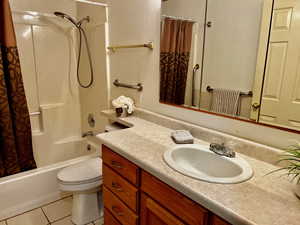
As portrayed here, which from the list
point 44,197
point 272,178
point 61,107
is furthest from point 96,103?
point 272,178

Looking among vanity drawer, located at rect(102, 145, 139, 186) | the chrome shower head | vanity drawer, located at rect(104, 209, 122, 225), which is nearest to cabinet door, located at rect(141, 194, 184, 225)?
vanity drawer, located at rect(102, 145, 139, 186)

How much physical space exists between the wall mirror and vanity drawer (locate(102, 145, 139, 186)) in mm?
623

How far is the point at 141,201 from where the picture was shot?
1150 mm

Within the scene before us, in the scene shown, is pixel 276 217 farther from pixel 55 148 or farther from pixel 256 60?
pixel 55 148

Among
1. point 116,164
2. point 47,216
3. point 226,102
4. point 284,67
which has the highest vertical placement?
point 284,67

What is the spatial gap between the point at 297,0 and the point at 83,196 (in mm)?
1920

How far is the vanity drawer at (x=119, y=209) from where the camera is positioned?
123 centimetres

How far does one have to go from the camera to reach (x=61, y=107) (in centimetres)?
275

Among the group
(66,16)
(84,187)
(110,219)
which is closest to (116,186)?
(110,219)

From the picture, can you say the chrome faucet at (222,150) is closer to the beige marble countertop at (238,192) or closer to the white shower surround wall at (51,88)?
the beige marble countertop at (238,192)

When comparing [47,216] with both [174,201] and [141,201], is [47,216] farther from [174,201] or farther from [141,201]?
[174,201]

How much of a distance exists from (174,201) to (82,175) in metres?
1.03

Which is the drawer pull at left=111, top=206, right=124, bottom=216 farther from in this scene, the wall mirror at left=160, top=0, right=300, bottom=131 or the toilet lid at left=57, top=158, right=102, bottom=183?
the wall mirror at left=160, top=0, right=300, bottom=131

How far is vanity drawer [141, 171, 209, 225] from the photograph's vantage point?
839 millimetres
